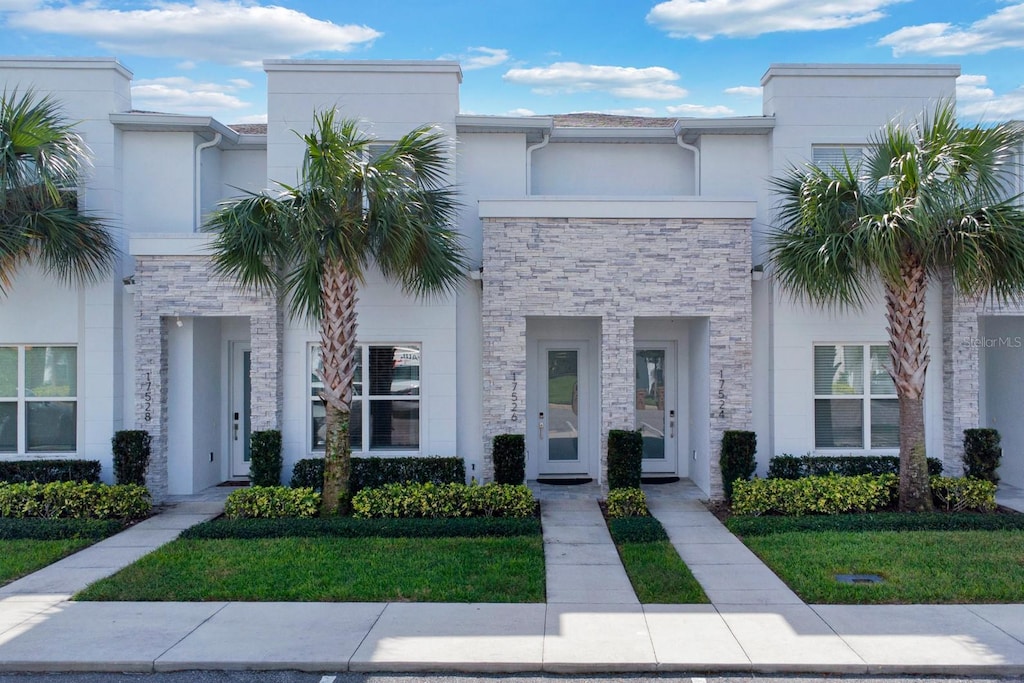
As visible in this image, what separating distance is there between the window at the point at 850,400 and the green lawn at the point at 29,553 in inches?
424

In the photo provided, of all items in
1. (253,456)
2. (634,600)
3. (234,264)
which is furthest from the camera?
(253,456)

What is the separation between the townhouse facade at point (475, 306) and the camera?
1257 centimetres

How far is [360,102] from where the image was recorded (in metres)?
13.0

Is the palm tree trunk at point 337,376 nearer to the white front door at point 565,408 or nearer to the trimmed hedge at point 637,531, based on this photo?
the trimmed hedge at point 637,531

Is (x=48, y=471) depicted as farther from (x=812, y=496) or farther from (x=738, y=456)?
(x=812, y=496)

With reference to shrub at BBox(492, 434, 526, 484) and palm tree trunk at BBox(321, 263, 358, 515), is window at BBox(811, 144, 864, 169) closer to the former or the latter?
shrub at BBox(492, 434, 526, 484)

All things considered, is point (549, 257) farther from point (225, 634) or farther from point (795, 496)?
point (225, 634)

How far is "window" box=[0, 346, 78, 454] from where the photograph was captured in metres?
12.9

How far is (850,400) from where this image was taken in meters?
13.1

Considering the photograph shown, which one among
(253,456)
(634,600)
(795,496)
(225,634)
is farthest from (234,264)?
(795,496)

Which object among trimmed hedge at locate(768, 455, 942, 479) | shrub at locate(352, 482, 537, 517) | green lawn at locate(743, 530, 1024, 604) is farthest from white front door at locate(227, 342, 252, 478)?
trimmed hedge at locate(768, 455, 942, 479)

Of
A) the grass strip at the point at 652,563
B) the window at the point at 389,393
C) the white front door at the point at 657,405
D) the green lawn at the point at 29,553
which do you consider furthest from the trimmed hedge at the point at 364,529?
the white front door at the point at 657,405

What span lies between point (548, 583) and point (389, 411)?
17.7ft

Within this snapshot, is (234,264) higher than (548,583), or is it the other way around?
(234,264)
